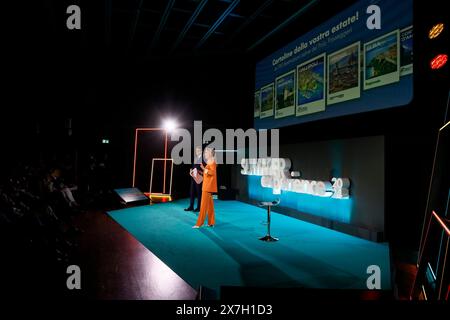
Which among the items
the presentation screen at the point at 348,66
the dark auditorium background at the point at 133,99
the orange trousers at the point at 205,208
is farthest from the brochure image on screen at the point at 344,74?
the orange trousers at the point at 205,208

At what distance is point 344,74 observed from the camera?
18.7 feet

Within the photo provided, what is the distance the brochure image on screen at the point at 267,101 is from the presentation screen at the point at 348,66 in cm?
5

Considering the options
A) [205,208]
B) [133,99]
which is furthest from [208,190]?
[133,99]

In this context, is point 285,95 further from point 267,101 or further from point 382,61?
point 382,61

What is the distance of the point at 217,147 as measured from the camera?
10.8 m

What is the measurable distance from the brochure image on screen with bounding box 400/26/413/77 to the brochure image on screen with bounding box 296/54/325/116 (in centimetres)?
170

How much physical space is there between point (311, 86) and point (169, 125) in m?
5.29

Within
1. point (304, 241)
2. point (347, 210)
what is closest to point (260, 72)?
point (347, 210)

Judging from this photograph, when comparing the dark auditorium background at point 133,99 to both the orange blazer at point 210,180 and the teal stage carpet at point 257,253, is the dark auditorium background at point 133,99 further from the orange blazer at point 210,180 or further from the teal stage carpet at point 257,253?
the orange blazer at point 210,180

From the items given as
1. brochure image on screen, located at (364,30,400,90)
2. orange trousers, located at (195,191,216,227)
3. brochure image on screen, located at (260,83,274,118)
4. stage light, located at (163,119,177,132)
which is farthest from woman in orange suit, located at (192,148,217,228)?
stage light, located at (163,119,177,132)

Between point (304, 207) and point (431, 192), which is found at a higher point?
point (431, 192)

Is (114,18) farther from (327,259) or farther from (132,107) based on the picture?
(327,259)

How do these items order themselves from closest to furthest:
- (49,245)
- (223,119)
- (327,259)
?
1. (49,245)
2. (327,259)
3. (223,119)
